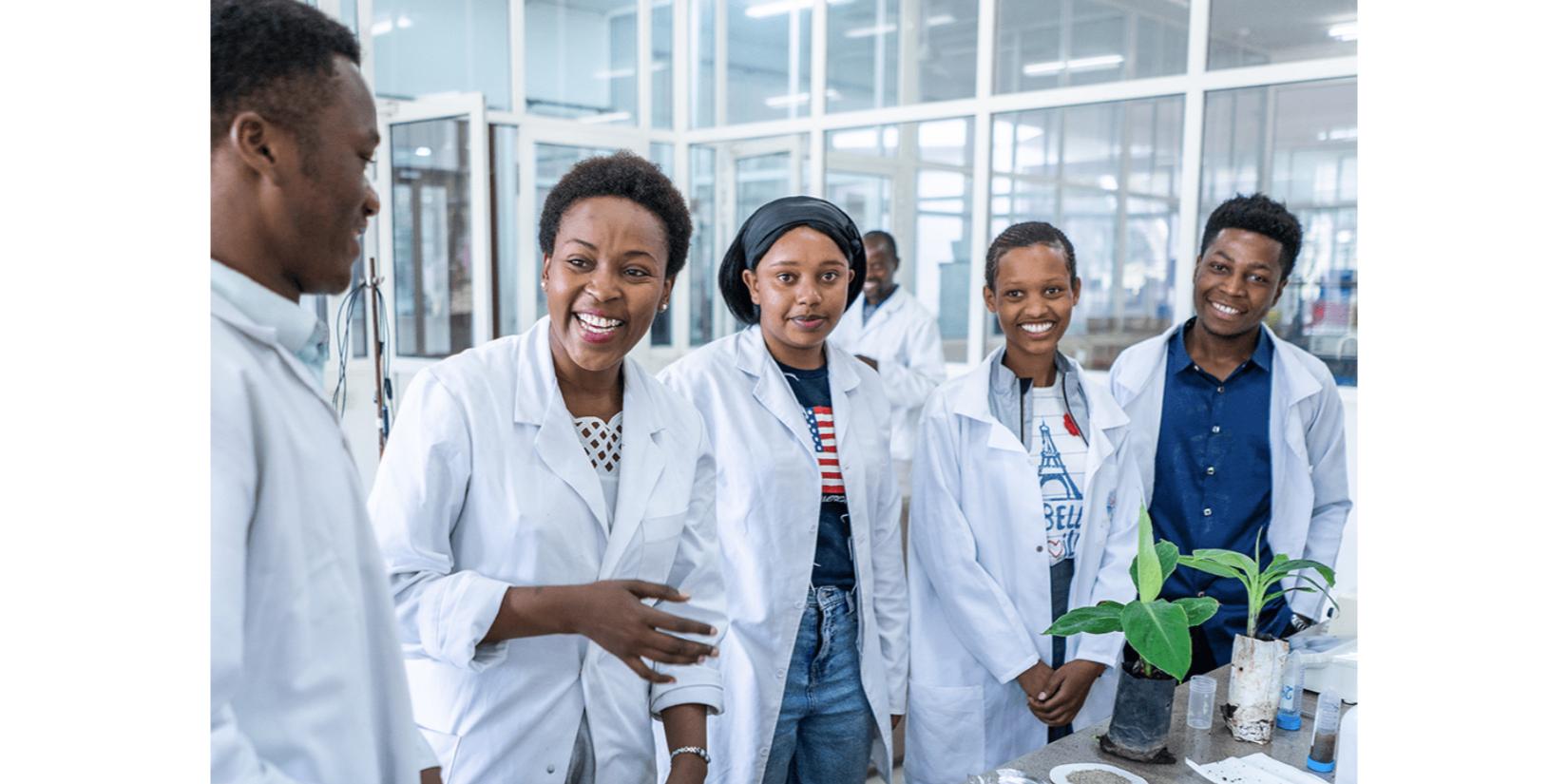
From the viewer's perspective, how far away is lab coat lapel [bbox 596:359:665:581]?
4.66 ft

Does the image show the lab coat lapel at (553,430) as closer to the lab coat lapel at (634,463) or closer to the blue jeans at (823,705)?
the lab coat lapel at (634,463)

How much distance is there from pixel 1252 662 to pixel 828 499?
0.76 metres

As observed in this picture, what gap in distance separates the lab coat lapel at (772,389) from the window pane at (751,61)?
4147 mm

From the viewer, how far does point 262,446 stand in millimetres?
690

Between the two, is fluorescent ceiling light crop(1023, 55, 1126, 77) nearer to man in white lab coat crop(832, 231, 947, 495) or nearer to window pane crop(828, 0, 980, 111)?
window pane crop(828, 0, 980, 111)

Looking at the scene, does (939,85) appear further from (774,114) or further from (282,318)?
(282,318)

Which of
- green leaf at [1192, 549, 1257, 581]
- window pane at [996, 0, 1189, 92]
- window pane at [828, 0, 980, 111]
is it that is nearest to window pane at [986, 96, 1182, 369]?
window pane at [996, 0, 1189, 92]

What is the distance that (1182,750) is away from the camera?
156 cm

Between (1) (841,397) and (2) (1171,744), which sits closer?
(2) (1171,744)

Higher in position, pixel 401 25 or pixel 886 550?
pixel 401 25

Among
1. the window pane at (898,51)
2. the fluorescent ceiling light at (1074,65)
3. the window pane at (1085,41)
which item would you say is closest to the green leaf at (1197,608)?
the window pane at (1085,41)

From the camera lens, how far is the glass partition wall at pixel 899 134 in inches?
166

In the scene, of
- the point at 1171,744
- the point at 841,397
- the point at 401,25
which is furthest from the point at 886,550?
the point at 401,25
